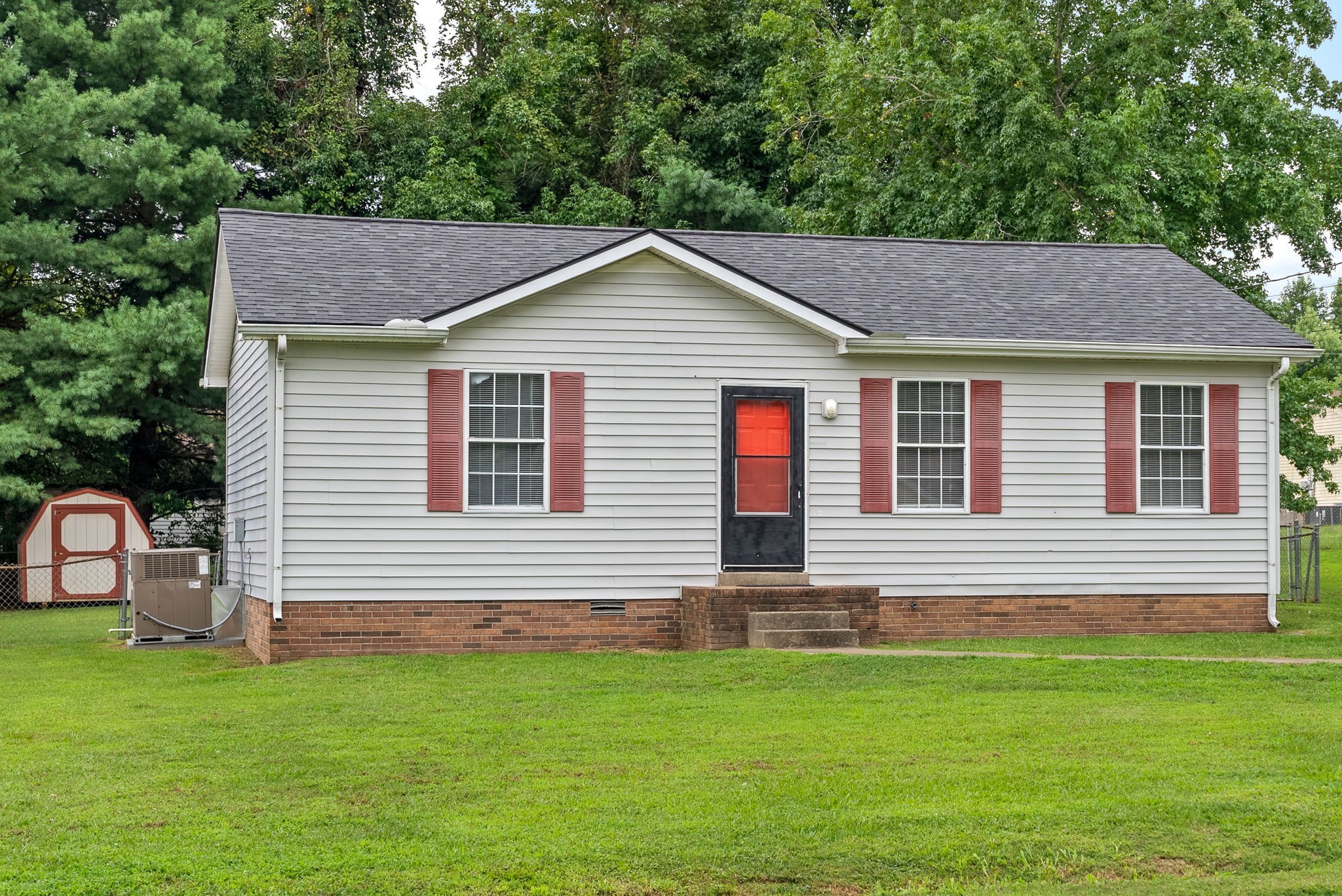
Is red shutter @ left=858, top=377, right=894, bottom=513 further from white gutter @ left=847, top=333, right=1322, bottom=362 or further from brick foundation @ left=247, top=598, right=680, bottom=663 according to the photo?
brick foundation @ left=247, top=598, right=680, bottom=663

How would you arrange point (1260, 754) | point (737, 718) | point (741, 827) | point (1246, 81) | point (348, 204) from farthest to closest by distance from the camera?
point (348, 204) < point (1246, 81) < point (737, 718) < point (1260, 754) < point (741, 827)

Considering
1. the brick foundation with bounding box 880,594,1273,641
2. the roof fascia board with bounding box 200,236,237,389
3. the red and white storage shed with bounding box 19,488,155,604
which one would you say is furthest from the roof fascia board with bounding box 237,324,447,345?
the red and white storage shed with bounding box 19,488,155,604

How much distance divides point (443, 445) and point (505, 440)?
597 millimetres

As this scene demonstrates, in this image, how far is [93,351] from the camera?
2359 cm

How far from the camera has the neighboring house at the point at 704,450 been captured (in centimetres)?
1349

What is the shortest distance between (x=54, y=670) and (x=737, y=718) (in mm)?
6770

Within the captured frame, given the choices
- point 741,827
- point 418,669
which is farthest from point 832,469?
point 741,827

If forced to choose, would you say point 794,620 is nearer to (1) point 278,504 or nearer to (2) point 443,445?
(2) point 443,445

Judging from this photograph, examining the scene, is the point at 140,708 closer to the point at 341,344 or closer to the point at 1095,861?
the point at 341,344

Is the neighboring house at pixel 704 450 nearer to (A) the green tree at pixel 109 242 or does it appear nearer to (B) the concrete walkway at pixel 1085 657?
(B) the concrete walkway at pixel 1085 657

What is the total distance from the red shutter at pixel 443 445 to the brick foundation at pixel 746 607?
245 cm

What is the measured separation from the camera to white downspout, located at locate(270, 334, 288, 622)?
13.2m

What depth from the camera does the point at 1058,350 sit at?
14.7m

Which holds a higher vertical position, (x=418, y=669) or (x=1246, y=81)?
(x=1246, y=81)
